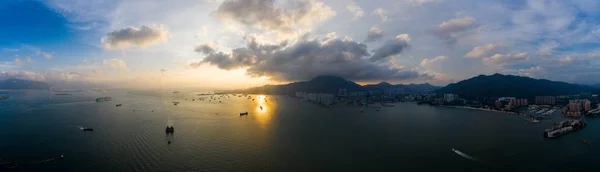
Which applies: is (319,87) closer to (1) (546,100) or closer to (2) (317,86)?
(2) (317,86)

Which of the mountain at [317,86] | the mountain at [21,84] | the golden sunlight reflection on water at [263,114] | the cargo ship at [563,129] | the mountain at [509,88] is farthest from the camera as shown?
the mountain at [21,84]

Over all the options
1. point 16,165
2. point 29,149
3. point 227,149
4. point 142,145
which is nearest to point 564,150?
point 227,149

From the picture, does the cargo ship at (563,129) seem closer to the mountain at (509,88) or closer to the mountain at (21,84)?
the mountain at (509,88)

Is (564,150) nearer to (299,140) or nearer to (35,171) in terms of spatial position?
(299,140)


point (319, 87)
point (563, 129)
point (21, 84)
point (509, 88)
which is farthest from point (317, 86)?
point (21, 84)

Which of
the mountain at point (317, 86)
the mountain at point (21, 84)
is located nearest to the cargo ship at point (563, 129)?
the mountain at point (317, 86)

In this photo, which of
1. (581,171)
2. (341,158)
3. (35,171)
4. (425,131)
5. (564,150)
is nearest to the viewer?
(35,171)

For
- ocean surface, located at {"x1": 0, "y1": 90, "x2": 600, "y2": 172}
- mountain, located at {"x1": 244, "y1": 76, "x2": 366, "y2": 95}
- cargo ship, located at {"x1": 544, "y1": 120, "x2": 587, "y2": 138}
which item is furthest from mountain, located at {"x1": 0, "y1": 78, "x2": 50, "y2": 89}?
cargo ship, located at {"x1": 544, "y1": 120, "x2": 587, "y2": 138}
